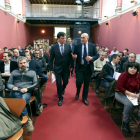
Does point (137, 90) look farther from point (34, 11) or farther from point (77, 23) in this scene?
point (34, 11)

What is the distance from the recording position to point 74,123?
2625 millimetres

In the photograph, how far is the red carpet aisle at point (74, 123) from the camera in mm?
2281

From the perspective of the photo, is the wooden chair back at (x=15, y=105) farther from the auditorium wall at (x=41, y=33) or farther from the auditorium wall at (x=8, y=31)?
the auditorium wall at (x=41, y=33)

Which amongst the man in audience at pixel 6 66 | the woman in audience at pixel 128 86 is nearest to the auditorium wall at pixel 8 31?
the man in audience at pixel 6 66

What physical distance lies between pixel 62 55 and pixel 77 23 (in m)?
9.65

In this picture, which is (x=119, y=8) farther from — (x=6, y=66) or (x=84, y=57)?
(x=6, y=66)

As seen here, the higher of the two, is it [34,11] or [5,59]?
[34,11]

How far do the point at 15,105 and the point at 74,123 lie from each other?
125 centimetres

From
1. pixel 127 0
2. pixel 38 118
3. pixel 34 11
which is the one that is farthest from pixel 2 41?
pixel 34 11

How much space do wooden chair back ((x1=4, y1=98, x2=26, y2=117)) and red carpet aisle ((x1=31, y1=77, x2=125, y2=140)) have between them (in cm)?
64

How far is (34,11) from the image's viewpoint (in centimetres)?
1425

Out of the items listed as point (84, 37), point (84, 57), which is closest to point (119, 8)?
point (84, 37)

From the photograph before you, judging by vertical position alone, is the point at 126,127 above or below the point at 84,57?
below

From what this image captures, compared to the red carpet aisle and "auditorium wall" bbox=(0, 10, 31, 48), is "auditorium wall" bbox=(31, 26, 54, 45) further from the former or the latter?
the red carpet aisle
